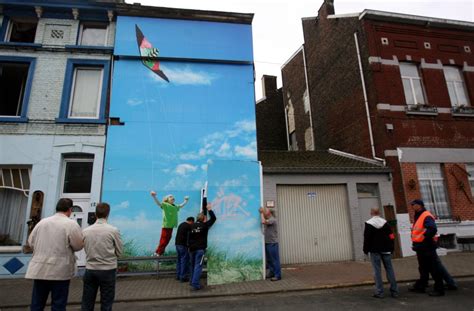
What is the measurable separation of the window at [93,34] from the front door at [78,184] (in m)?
4.31

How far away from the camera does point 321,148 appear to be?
16656 mm

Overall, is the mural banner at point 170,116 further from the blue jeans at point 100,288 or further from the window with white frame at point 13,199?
the blue jeans at point 100,288

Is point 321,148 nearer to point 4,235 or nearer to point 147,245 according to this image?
point 147,245

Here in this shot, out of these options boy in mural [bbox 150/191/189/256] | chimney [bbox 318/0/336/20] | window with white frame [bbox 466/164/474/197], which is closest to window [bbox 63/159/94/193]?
Result: boy in mural [bbox 150/191/189/256]

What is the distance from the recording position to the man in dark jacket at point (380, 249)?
242 inches

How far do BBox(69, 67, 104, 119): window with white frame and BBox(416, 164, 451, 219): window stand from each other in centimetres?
1216

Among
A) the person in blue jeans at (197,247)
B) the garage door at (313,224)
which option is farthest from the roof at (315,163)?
the person in blue jeans at (197,247)

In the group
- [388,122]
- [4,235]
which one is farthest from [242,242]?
[388,122]

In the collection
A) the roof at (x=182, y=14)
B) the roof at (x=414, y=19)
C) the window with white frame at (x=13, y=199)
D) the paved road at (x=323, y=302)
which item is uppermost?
the roof at (x=414, y=19)

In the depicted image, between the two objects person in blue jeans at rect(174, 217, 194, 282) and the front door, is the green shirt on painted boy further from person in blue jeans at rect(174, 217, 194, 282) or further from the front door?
the front door

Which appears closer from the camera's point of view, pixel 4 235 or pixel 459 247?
pixel 4 235

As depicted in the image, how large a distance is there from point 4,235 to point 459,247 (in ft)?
50.6

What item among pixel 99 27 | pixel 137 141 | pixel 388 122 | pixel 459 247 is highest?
pixel 99 27

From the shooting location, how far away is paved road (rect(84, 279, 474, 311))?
219 inches
